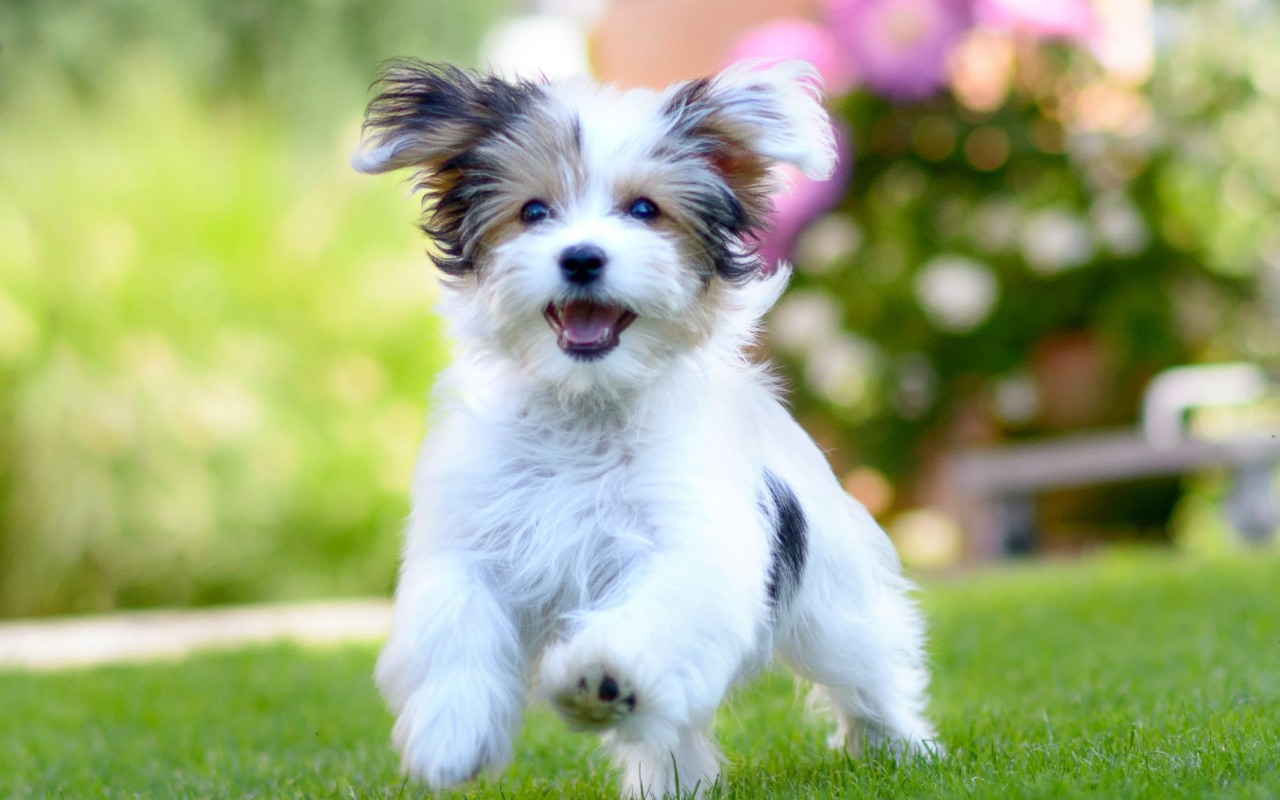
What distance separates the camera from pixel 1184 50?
995 centimetres

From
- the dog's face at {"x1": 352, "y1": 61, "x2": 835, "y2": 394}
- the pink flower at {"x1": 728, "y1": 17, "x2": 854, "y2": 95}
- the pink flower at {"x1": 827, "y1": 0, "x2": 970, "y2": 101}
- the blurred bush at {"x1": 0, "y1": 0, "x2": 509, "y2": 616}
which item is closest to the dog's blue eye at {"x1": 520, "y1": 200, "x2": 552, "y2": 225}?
the dog's face at {"x1": 352, "y1": 61, "x2": 835, "y2": 394}

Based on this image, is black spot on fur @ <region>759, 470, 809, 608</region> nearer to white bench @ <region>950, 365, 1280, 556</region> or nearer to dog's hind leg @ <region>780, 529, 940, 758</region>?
dog's hind leg @ <region>780, 529, 940, 758</region>

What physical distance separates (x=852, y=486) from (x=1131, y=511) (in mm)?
1904

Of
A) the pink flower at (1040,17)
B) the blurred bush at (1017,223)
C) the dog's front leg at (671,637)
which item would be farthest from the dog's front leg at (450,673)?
the pink flower at (1040,17)

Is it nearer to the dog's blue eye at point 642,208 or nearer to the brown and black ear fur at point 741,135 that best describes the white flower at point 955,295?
the brown and black ear fur at point 741,135

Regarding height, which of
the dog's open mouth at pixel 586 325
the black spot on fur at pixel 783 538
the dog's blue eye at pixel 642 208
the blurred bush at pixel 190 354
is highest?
the dog's blue eye at pixel 642 208

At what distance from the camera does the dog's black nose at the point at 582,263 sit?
3.15m

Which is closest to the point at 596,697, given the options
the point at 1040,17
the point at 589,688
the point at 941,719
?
the point at 589,688

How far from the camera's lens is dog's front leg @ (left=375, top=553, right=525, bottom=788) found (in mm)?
2932

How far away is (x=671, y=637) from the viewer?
2.95 metres

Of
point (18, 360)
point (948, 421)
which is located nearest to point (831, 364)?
point (948, 421)

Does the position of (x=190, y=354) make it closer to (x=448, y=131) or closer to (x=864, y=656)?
(x=448, y=131)

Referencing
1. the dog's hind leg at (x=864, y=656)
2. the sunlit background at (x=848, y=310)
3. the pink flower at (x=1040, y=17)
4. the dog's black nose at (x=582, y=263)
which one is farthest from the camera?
the pink flower at (x=1040, y=17)

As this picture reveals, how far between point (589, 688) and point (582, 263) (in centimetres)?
86
